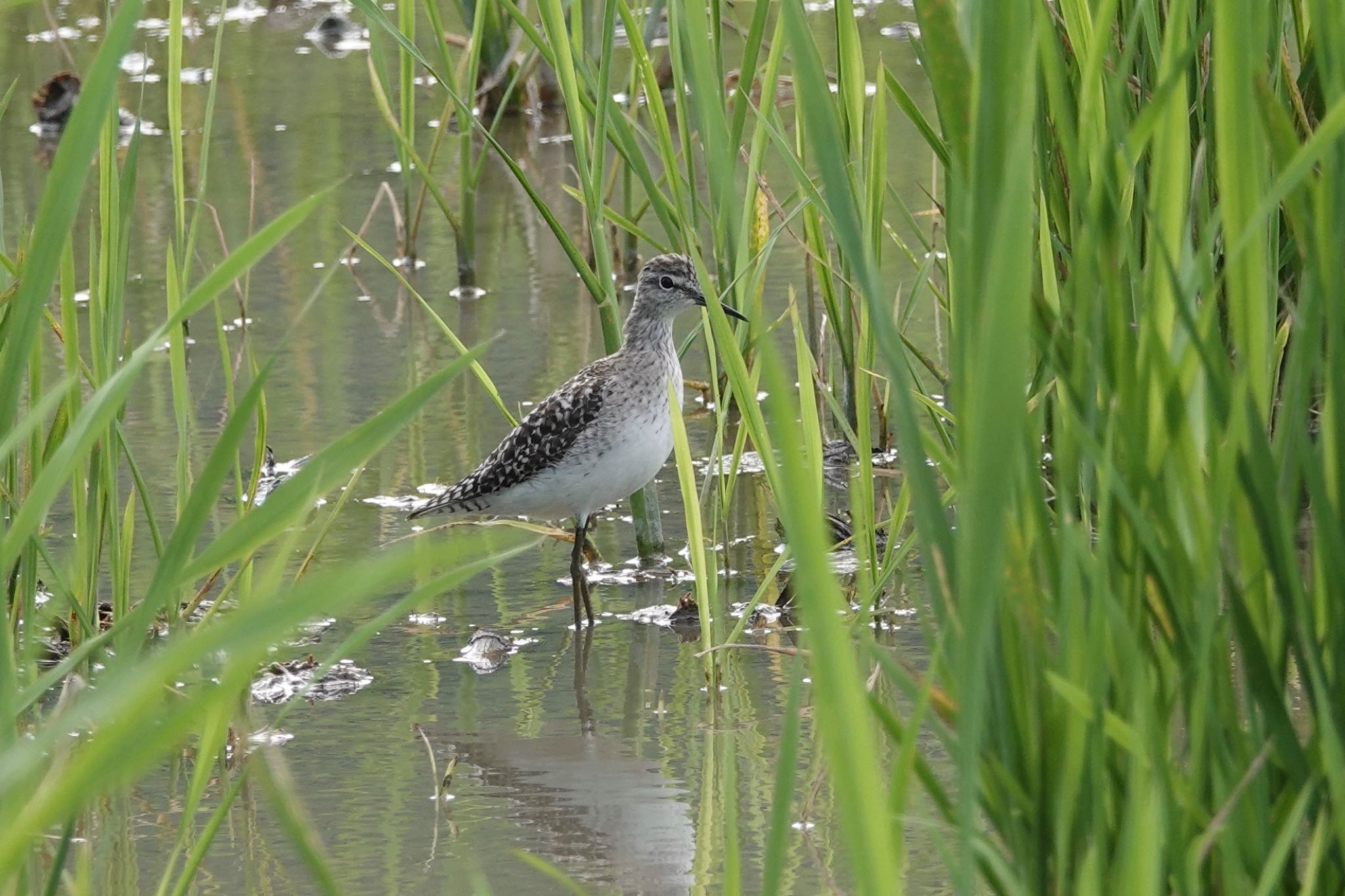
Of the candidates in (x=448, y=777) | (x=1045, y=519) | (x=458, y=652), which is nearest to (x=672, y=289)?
(x=458, y=652)

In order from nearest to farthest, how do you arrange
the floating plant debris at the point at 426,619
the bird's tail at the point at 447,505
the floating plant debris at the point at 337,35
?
the floating plant debris at the point at 426,619, the bird's tail at the point at 447,505, the floating plant debris at the point at 337,35

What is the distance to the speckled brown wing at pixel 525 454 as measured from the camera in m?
5.10

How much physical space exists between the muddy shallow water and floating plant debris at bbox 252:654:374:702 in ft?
0.15

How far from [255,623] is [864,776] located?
426 mm

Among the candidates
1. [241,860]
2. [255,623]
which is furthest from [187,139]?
[255,623]

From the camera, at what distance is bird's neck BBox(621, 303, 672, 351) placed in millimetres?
5387

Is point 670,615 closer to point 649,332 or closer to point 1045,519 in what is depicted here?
point 649,332

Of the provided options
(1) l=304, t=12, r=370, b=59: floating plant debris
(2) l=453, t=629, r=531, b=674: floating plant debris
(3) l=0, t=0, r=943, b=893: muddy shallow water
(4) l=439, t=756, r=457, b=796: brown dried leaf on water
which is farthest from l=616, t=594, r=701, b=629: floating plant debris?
(1) l=304, t=12, r=370, b=59: floating plant debris

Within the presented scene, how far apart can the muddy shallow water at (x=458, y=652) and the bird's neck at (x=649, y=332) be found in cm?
39

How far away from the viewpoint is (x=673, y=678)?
13.5ft

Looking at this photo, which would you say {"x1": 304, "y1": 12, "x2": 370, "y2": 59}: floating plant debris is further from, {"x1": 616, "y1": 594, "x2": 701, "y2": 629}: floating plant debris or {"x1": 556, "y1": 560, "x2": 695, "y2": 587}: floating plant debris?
{"x1": 616, "y1": 594, "x2": 701, "y2": 629}: floating plant debris

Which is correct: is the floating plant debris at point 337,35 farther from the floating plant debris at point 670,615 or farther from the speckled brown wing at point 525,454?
the floating plant debris at point 670,615

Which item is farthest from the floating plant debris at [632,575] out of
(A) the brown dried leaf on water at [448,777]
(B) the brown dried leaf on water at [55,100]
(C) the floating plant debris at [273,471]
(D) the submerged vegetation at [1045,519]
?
(B) the brown dried leaf on water at [55,100]

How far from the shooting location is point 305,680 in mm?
4109
